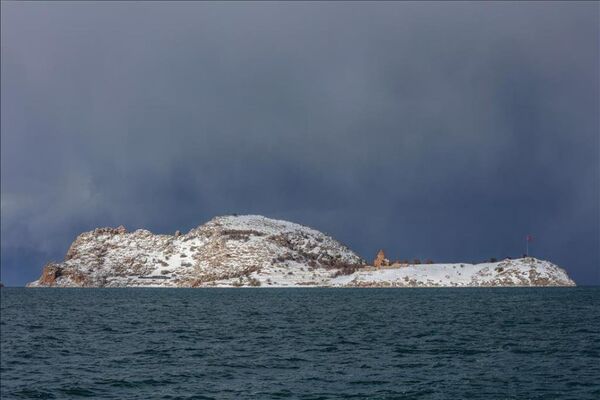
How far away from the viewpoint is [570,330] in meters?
Result: 92.3

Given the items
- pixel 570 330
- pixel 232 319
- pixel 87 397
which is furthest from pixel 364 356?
pixel 232 319

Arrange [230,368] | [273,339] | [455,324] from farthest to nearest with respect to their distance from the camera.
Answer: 1. [455,324]
2. [273,339]
3. [230,368]

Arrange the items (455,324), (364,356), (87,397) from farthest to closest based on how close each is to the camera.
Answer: (455,324)
(364,356)
(87,397)

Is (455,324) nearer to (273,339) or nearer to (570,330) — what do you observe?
(570,330)

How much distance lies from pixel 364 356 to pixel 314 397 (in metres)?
21.4

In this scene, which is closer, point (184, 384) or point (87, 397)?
point (87, 397)

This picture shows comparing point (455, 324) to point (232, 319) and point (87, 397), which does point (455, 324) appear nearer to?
point (232, 319)

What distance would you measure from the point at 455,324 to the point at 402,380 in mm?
55283

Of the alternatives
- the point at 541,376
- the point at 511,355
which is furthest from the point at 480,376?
the point at 511,355

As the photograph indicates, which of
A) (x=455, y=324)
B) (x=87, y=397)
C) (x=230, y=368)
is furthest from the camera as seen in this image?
(x=455, y=324)

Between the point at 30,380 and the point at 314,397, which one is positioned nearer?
the point at 314,397

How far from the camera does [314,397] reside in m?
47.3

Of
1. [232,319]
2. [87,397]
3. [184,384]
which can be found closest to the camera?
[87,397]

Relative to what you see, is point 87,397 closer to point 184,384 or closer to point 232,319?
point 184,384
